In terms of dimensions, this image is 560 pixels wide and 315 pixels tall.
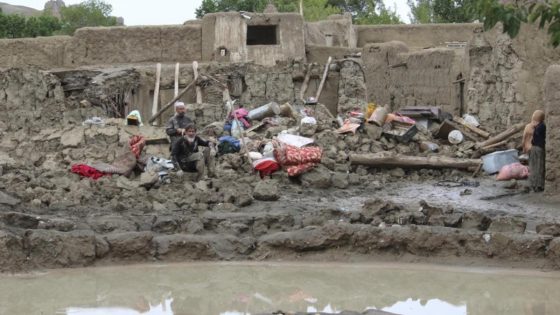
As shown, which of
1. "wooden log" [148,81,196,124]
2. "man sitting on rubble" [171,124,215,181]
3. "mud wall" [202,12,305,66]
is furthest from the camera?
"mud wall" [202,12,305,66]

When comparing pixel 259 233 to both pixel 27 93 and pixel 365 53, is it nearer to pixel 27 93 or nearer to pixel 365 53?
pixel 27 93

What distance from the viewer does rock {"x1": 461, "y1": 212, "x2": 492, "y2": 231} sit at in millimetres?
11250

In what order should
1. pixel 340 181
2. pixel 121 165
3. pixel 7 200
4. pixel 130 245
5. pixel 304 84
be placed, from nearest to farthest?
pixel 130 245 < pixel 7 200 < pixel 340 181 < pixel 121 165 < pixel 304 84

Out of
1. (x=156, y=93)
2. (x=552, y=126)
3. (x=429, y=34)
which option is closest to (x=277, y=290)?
(x=552, y=126)

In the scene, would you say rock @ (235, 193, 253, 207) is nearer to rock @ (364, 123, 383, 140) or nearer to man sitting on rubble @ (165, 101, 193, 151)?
man sitting on rubble @ (165, 101, 193, 151)

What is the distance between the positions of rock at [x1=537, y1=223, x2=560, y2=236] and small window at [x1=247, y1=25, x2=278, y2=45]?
14.5 m

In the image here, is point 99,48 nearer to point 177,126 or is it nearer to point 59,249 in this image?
point 177,126

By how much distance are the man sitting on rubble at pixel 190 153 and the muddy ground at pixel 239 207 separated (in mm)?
191

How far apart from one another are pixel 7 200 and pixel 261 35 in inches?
530

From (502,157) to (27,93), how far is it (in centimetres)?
806

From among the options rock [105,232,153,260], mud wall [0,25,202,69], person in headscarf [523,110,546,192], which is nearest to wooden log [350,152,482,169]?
person in headscarf [523,110,546,192]

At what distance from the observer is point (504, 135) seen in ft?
50.5

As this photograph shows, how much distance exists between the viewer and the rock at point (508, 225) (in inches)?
436

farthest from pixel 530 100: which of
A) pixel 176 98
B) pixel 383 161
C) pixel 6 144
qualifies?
pixel 6 144
